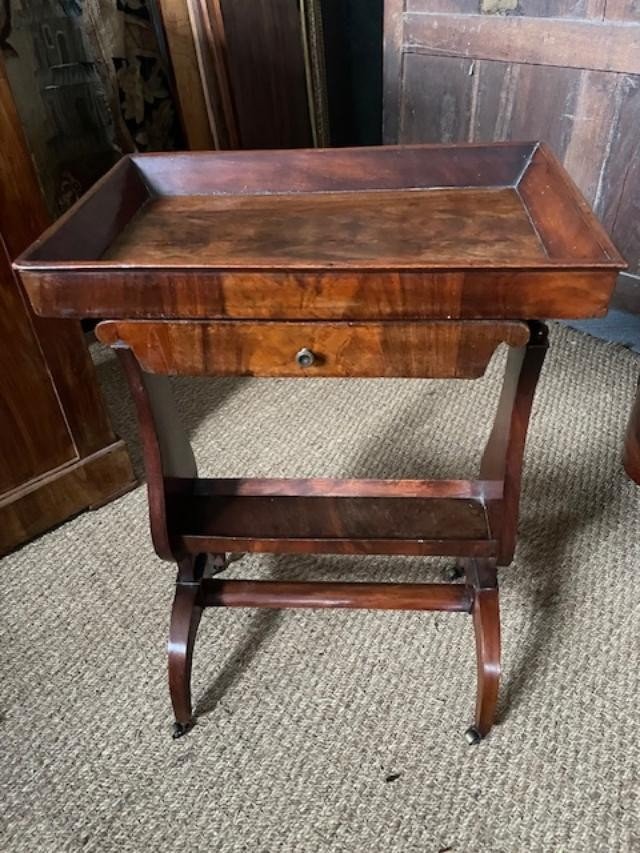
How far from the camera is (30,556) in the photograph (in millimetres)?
1384

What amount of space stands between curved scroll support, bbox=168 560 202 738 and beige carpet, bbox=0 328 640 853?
0.04 meters

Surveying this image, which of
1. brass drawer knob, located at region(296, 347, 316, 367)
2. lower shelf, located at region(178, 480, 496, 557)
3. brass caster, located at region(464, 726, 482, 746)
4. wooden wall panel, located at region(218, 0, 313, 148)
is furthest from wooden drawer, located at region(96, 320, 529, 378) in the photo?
wooden wall panel, located at region(218, 0, 313, 148)

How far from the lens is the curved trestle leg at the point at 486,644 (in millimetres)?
983

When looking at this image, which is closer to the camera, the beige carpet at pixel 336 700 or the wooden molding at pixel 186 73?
the beige carpet at pixel 336 700

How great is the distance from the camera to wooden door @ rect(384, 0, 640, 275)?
5.10 feet

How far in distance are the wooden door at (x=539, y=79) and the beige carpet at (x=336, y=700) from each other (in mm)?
647

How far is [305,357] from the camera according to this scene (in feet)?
2.44

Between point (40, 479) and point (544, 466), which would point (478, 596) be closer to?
point (544, 466)

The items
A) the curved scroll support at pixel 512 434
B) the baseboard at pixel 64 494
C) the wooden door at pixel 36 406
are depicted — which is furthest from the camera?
the baseboard at pixel 64 494

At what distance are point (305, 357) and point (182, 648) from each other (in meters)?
0.52

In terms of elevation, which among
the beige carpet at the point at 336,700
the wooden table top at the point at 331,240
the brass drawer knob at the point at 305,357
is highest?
the wooden table top at the point at 331,240

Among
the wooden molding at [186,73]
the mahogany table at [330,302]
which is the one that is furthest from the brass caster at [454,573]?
the wooden molding at [186,73]

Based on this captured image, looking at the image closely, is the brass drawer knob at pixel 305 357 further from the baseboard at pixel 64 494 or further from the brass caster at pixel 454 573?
the baseboard at pixel 64 494

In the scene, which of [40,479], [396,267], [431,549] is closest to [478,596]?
[431,549]
